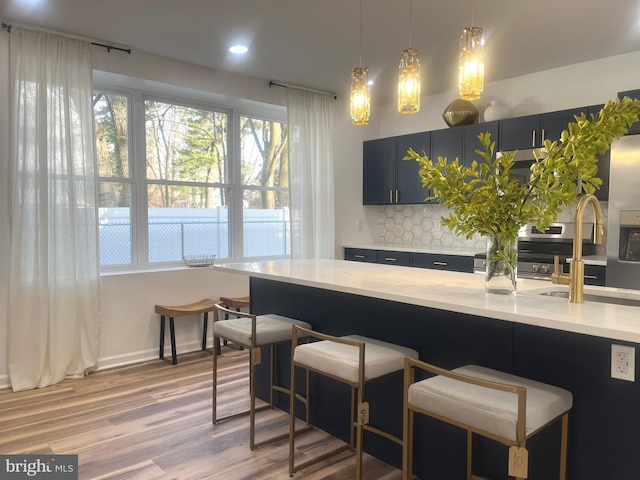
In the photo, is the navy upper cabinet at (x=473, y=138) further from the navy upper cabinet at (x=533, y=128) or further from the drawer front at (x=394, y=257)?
the drawer front at (x=394, y=257)

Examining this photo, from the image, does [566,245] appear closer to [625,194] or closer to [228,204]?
[625,194]

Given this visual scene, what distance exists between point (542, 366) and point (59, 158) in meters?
3.41

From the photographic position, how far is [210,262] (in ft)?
15.0

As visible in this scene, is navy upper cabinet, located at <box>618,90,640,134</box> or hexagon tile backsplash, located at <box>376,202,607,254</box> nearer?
navy upper cabinet, located at <box>618,90,640,134</box>

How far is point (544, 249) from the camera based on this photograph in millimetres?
4180

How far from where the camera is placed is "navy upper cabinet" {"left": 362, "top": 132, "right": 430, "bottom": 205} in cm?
504

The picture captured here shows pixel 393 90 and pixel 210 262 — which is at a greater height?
pixel 393 90

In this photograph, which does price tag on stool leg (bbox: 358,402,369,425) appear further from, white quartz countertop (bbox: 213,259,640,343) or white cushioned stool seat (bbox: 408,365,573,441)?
white quartz countertop (bbox: 213,259,640,343)

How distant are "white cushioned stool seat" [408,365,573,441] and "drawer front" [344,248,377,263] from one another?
3421 mm

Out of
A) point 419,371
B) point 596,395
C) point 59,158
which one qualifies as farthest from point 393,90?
point 596,395

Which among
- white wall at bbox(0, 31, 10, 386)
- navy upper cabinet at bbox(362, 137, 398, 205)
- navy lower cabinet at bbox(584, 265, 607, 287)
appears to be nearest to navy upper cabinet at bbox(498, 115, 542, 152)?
navy lower cabinet at bbox(584, 265, 607, 287)

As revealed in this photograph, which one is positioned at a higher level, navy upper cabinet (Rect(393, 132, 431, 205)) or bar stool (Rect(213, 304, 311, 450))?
navy upper cabinet (Rect(393, 132, 431, 205))

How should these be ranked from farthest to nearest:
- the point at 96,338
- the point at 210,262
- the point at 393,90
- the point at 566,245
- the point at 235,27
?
the point at 393,90 → the point at 210,262 → the point at 566,245 → the point at 96,338 → the point at 235,27

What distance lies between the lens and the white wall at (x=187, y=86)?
3713 millimetres
